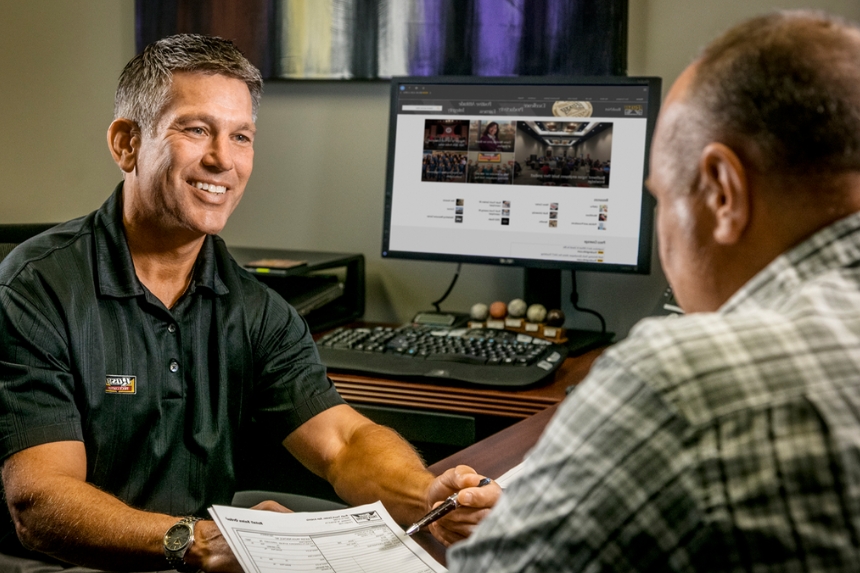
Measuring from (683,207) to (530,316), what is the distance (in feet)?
4.29

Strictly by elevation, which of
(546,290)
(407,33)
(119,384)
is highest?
(407,33)

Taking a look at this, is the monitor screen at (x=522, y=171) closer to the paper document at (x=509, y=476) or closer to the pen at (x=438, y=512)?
the paper document at (x=509, y=476)

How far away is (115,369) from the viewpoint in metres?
1.36

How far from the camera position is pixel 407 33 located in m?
2.19

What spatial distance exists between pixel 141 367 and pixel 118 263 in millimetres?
169

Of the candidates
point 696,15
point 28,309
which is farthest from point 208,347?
point 696,15

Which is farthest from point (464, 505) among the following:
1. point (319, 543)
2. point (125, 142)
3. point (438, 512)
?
point (125, 142)

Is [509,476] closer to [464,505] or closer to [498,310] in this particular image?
[464,505]

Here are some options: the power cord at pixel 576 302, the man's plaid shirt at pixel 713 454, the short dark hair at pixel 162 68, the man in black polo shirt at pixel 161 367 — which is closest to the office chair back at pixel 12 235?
the man in black polo shirt at pixel 161 367

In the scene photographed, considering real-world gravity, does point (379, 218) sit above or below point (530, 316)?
above

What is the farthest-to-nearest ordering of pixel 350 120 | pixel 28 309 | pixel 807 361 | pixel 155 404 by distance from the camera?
→ pixel 350 120 → pixel 155 404 → pixel 28 309 → pixel 807 361

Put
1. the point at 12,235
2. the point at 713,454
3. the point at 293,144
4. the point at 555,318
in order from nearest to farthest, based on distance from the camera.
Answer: the point at 713,454, the point at 12,235, the point at 555,318, the point at 293,144

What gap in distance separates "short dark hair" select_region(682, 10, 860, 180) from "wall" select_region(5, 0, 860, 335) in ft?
4.64

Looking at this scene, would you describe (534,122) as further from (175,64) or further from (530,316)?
(175,64)
